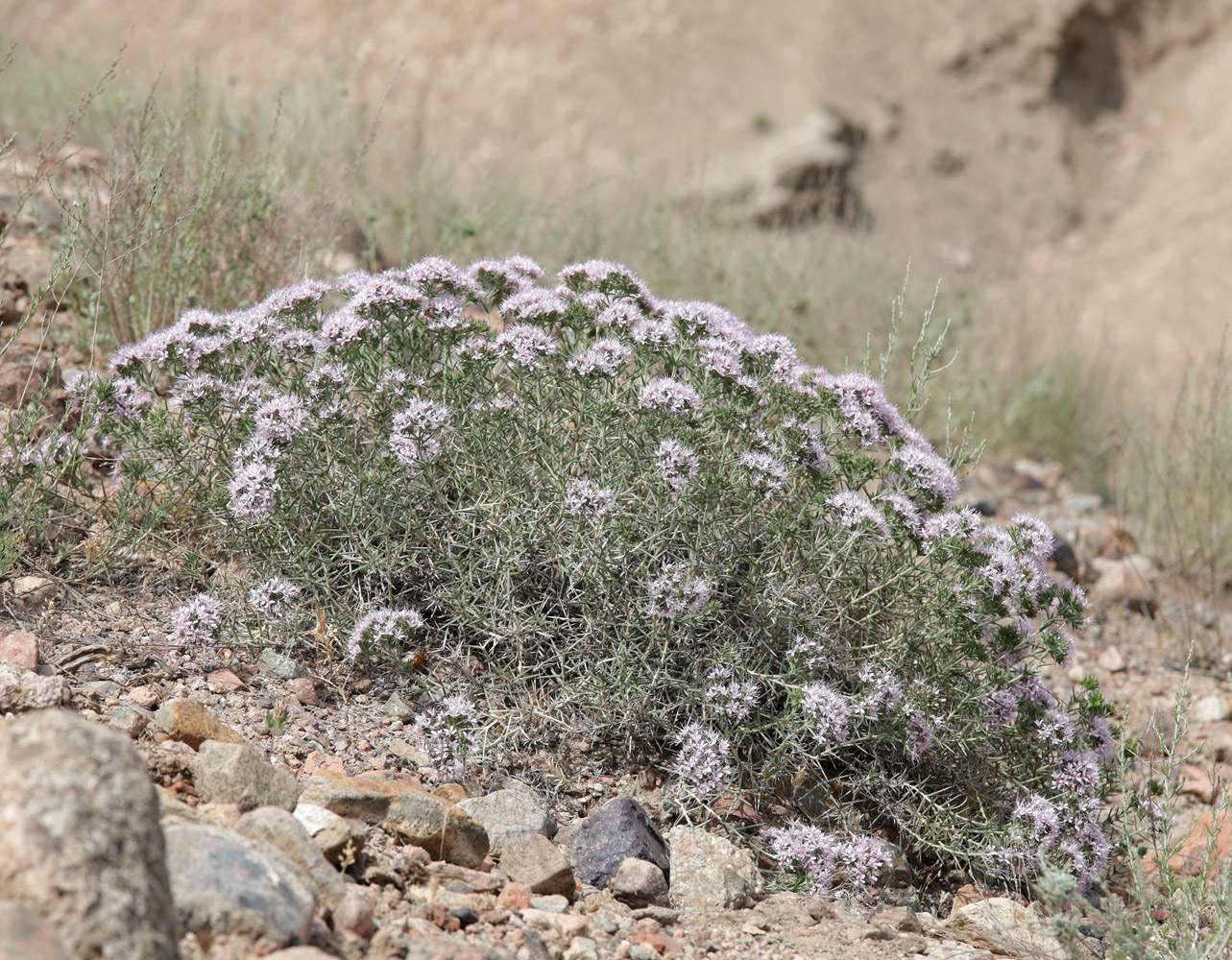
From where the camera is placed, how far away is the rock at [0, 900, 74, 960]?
167 centimetres

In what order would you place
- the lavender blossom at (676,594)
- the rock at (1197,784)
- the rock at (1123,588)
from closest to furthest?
the lavender blossom at (676,594) < the rock at (1197,784) < the rock at (1123,588)

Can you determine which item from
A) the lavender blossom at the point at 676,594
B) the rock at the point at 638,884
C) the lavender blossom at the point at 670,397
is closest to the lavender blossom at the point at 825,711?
Answer: the lavender blossom at the point at 676,594

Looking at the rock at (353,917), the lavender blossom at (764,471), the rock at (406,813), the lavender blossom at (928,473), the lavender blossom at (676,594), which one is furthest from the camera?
the lavender blossom at (928,473)

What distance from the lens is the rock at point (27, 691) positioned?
9.32 feet

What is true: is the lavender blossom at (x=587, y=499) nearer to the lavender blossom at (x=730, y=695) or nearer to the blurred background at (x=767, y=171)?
the lavender blossom at (x=730, y=695)

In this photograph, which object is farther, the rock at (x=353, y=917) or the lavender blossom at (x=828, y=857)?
the lavender blossom at (x=828, y=857)

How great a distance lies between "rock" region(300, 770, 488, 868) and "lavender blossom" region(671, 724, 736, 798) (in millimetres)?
719

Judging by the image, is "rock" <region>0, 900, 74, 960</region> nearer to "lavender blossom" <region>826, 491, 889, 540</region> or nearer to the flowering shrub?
the flowering shrub

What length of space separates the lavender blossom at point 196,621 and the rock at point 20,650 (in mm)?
422

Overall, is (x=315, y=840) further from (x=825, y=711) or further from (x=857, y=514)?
(x=857, y=514)

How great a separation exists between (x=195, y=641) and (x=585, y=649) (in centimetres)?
135

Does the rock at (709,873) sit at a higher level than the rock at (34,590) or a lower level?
lower

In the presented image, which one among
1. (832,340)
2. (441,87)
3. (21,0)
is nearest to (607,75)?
(441,87)

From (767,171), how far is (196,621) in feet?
44.2
